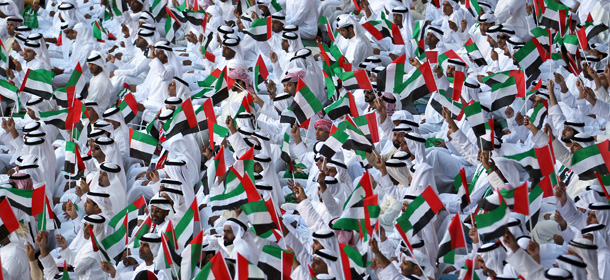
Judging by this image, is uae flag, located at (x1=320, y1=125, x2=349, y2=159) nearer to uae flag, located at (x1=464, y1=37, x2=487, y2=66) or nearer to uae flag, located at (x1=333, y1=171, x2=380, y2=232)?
uae flag, located at (x1=333, y1=171, x2=380, y2=232)

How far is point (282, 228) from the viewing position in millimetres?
10516

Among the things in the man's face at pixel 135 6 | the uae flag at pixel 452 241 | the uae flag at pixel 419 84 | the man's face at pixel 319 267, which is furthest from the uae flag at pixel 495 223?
the man's face at pixel 135 6

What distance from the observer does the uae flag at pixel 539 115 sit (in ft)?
40.9

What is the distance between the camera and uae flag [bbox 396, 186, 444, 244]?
10312 mm

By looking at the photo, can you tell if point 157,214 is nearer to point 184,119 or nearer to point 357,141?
point 184,119

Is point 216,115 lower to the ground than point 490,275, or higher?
lower

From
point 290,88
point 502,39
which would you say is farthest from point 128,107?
point 502,39

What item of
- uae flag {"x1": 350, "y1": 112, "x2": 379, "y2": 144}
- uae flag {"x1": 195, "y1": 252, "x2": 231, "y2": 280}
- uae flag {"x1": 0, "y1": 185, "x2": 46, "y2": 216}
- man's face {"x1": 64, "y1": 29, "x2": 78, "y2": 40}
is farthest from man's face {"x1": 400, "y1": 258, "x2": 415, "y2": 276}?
man's face {"x1": 64, "y1": 29, "x2": 78, "y2": 40}

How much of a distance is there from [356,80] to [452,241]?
3169mm

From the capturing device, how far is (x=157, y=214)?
36.9 feet

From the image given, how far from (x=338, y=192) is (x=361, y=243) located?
886mm

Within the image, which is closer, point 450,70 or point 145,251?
point 145,251

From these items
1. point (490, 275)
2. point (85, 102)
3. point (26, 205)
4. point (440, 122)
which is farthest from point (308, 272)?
point (85, 102)

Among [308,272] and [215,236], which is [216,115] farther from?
[308,272]
